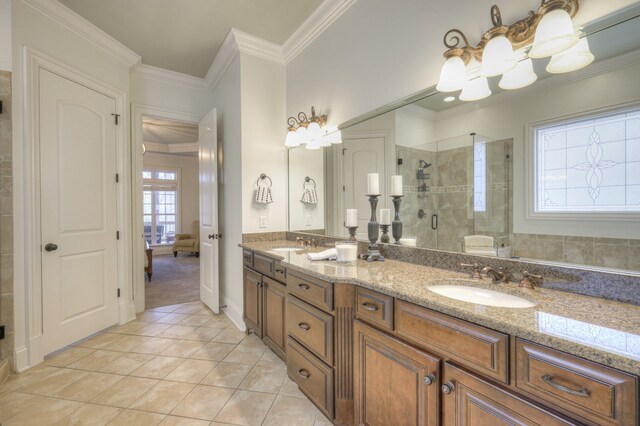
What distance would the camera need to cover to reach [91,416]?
Answer: 166 centimetres

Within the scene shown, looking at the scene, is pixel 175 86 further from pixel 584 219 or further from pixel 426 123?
pixel 584 219

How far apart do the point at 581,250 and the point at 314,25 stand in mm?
2565

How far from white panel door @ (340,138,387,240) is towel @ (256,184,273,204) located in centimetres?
88

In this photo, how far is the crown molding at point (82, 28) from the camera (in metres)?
2.27

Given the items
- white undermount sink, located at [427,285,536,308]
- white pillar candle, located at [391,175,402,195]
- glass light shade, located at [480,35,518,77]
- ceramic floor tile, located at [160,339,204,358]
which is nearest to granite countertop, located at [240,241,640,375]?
white undermount sink, located at [427,285,536,308]

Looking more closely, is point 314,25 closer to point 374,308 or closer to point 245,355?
point 374,308

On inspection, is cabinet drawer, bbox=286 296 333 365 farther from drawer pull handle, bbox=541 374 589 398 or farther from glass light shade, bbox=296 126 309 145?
glass light shade, bbox=296 126 309 145

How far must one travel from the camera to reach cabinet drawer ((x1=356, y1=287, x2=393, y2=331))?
1.20m

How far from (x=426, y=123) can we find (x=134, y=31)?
2877 millimetres

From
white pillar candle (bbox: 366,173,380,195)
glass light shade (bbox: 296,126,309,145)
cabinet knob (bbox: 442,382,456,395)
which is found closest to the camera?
cabinet knob (bbox: 442,382,456,395)

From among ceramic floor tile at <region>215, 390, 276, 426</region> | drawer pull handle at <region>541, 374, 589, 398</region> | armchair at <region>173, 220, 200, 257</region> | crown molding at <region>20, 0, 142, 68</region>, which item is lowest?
ceramic floor tile at <region>215, 390, 276, 426</region>

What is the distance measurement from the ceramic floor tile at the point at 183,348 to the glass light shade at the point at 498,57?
2.80m

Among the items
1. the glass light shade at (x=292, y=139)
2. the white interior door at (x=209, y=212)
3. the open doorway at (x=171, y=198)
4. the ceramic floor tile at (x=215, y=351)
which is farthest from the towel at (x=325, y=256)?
the open doorway at (x=171, y=198)

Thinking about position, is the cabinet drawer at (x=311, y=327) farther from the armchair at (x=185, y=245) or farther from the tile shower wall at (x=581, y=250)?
the armchair at (x=185, y=245)
